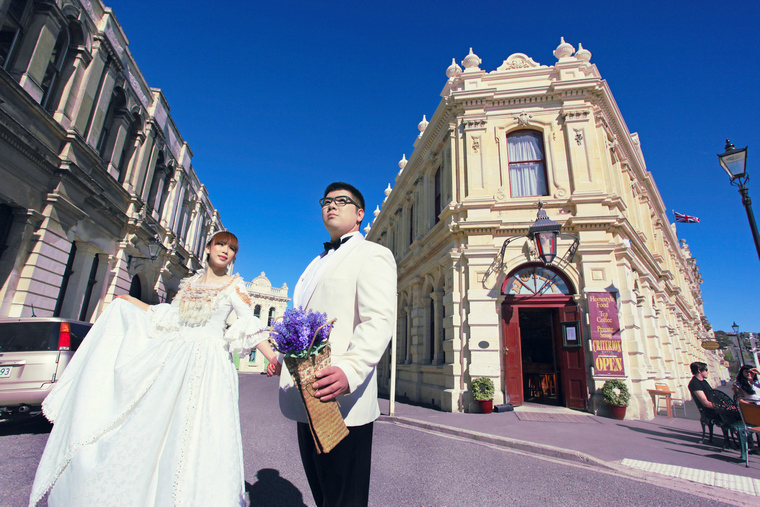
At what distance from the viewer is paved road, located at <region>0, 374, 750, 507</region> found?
3.57 meters

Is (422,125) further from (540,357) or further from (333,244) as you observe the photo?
(333,244)

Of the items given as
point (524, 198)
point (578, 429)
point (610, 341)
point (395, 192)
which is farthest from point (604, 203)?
point (395, 192)

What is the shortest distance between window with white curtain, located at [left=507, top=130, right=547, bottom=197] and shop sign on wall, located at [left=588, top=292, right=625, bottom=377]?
3.91 metres

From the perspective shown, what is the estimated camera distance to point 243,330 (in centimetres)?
287

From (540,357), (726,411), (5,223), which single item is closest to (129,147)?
(5,223)

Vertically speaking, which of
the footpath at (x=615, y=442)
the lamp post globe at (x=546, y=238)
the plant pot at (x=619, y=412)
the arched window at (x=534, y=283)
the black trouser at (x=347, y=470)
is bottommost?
the footpath at (x=615, y=442)

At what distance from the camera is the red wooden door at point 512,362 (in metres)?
10.2

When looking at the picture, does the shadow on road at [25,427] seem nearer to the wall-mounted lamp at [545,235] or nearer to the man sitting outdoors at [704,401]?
the wall-mounted lamp at [545,235]

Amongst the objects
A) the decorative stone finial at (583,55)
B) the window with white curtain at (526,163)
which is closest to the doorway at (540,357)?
the window with white curtain at (526,163)

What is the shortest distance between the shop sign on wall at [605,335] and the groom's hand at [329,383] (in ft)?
34.2

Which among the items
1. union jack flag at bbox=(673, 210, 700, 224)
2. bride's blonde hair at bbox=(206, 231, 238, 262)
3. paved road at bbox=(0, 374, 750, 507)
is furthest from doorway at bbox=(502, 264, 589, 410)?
union jack flag at bbox=(673, 210, 700, 224)

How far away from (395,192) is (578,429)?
599 inches

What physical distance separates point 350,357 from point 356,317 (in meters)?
0.36

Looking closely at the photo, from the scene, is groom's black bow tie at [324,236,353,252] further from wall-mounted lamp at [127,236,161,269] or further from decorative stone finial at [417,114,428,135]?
decorative stone finial at [417,114,428,135]
